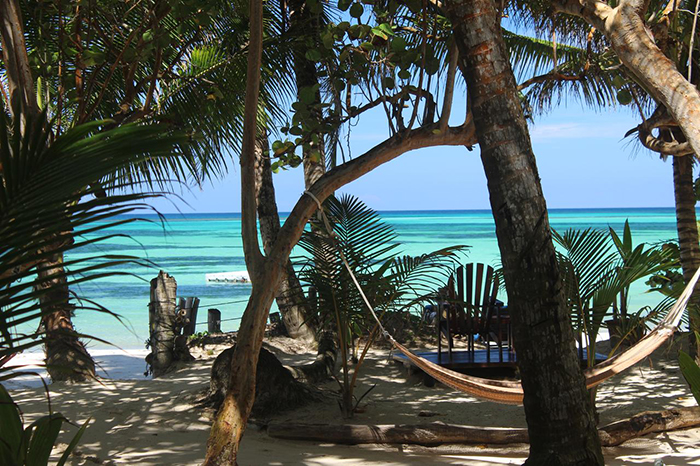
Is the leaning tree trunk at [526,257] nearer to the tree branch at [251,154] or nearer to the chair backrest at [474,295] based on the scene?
the tree branch at [251,154]

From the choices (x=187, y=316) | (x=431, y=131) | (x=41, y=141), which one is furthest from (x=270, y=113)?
(x=41, y=141)

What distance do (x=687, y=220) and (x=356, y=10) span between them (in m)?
4.06

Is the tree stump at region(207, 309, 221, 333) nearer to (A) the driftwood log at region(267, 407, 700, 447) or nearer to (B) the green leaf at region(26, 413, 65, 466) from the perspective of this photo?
(A) the driftwood log at region(267, 407, 700, 447)

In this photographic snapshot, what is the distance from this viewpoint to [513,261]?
263cm

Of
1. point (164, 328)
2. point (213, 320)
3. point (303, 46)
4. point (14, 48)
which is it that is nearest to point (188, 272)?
point (213, 320)

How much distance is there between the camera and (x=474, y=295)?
579 centimetres

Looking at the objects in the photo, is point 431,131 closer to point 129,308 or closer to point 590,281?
point 590,281

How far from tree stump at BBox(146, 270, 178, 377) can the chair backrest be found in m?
2.89

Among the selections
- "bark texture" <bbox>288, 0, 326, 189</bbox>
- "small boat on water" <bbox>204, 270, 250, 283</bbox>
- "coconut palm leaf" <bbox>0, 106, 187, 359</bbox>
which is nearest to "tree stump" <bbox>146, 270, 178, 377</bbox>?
"bark texture" <bbox>288, 0, 326, 189</bbox>

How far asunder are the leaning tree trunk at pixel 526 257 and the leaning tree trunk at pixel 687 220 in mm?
3455

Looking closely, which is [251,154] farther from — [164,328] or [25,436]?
[164,328]

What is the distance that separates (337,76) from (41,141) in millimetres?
2724

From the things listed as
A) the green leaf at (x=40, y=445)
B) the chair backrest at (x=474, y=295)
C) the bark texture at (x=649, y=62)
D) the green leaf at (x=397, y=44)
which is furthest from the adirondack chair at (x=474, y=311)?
the green leaf at (x=40, y=445)

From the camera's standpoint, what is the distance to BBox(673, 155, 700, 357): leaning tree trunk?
573 centimetres
